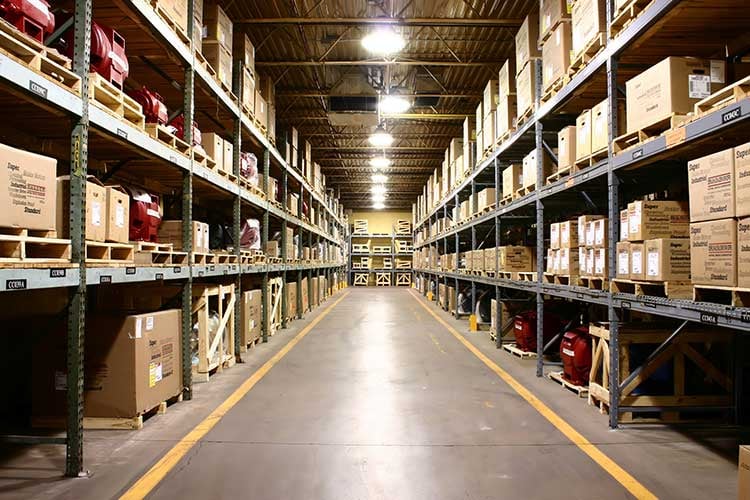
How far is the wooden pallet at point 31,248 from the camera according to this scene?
9.66 feet

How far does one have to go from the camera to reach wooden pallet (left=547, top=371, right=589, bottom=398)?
577 centimetres

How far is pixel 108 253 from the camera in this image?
4094mm

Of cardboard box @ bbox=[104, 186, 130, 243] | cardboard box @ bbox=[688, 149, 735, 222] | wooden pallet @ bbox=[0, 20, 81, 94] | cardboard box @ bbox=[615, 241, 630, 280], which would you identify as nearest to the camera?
wooden pallet @ bbox=[0, 20, 81, 94]

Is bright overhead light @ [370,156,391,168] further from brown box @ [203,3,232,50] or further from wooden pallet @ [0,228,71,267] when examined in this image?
wooden pallet @ [0,228,71,267]

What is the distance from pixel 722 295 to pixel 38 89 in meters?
4.89

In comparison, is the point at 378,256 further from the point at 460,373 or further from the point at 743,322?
the point at 743,322

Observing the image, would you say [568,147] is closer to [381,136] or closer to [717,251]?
[717,251]

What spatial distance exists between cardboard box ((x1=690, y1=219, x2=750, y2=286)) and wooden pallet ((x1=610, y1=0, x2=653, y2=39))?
202cm

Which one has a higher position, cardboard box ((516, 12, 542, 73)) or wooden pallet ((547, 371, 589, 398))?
cardboard box ((516, 12, 542, 73))

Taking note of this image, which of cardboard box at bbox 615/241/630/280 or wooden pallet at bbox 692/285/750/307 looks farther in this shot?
cardboard box at bbox 615/241/630/280

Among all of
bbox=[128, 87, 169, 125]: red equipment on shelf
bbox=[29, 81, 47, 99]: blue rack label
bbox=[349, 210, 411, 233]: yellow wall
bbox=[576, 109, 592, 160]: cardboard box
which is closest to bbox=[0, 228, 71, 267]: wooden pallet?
bbox=[29, 81, 47, 99]: blue rack label

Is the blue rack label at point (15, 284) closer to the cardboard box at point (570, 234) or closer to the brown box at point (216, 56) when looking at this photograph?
the brown box at point (216, 56)

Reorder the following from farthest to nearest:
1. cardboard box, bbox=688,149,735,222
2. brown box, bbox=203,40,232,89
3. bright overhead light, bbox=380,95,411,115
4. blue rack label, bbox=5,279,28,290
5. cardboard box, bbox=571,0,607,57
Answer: bright overhead light, bbox=380,95,411,115, brown box, bbox=203,40,232,89, cardboard box, bbox=571,0,607,57, cardboard box, bbox=688,149,735,222, blue rack label, bbox=5,279,28,290

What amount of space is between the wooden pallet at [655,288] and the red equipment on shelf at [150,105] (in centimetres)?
519
